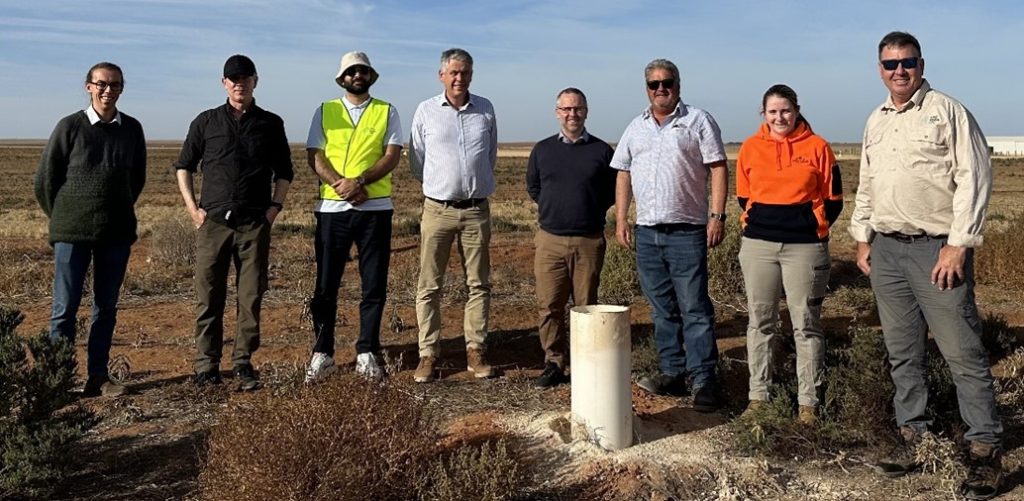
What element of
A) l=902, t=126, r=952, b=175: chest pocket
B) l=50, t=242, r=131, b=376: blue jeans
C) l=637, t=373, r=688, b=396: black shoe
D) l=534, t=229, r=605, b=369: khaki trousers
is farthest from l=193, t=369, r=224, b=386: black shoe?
l=902, t=126, r=952, b=175: chest pocket

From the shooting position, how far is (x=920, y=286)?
4.07 m

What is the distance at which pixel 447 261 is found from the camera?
228 inches

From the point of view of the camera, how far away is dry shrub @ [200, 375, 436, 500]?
11.1 ft

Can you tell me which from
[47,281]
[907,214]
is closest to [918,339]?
[907,214]

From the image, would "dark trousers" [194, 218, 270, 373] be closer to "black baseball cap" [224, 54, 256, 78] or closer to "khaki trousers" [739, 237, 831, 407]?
"black baseball cap" [224, 54, 256, 78]

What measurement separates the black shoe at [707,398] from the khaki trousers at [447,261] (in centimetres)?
146

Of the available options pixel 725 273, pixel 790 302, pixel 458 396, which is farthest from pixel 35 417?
pixel 725 273

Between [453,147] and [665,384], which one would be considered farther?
[453,147]

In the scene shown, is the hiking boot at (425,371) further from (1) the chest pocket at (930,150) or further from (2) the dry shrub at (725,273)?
(2) the dry shrub at (725,273)

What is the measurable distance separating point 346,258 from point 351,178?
1.71 feet

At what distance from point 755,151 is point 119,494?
353cm

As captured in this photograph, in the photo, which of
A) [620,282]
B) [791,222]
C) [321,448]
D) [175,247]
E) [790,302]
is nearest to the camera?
[321,448]

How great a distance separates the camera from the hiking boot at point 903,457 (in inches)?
165

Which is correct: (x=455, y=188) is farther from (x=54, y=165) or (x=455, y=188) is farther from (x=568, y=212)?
(x=54, y=165)
